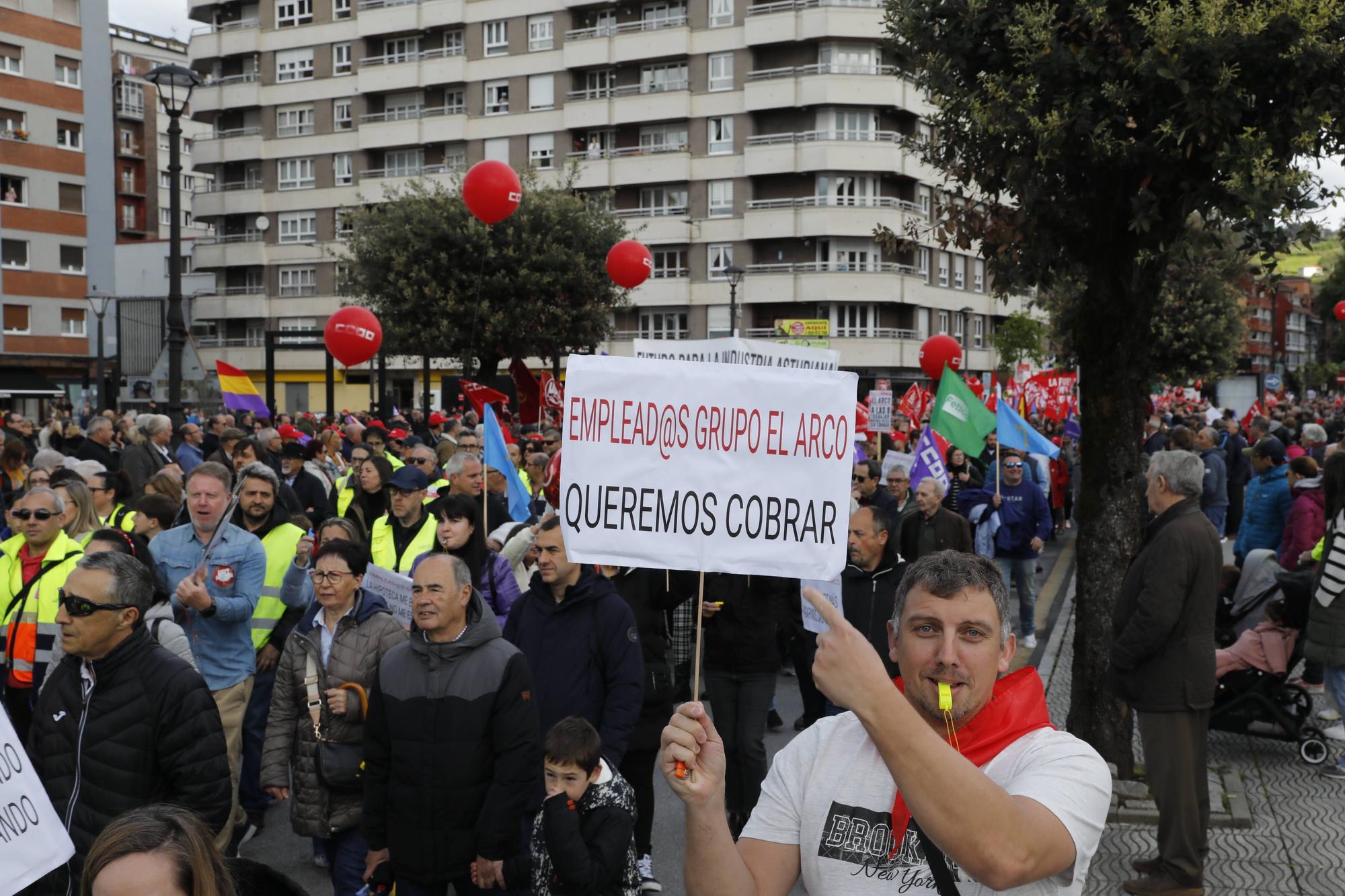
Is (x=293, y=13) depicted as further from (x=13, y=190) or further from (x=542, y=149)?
(x=13, y=190)

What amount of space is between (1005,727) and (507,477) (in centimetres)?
675

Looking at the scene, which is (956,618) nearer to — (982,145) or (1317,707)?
(982,145)

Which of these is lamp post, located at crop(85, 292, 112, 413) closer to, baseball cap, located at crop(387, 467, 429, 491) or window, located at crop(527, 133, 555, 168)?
window, located at crop(527, 133, 555, 168)

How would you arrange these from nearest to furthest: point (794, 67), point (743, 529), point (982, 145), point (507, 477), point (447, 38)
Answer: point (743, 529) < point (982, 145) < point (507, 477) < point (794, 67) < point (447, 38)

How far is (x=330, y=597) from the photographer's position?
5.43m

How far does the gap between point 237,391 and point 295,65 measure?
45473 millimetres

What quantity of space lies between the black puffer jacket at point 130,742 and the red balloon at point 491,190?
11.7m

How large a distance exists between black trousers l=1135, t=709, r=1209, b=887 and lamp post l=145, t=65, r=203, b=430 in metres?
12.6

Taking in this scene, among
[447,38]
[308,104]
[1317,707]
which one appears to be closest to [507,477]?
[1317,707]

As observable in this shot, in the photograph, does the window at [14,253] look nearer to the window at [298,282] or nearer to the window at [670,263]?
the window at [298,282]

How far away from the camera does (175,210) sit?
51.9ft

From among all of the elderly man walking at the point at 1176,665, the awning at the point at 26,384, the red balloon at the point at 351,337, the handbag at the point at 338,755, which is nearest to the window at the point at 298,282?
the awning at the point at 26,384

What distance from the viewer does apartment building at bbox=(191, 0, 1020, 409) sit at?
47812mm

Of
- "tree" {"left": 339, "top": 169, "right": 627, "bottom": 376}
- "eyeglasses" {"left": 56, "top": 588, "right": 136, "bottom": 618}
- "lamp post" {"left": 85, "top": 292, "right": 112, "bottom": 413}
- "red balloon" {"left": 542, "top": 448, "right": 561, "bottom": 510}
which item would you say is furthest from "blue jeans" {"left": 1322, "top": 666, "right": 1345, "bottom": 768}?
"tree" {"left": 339, "top": 169, "right": 627, "bottom": 376}
